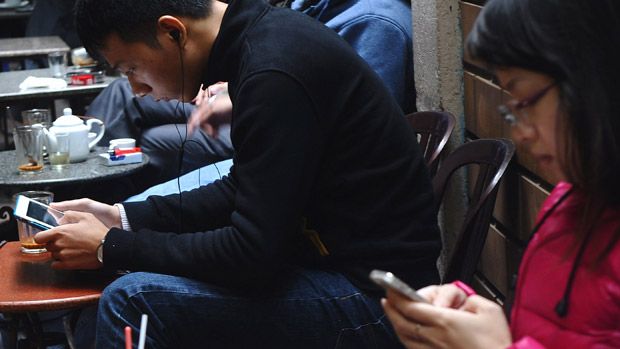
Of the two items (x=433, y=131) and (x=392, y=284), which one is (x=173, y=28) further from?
(x=392, y=284)

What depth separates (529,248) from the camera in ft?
5.46

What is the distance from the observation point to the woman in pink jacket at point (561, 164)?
135 cm

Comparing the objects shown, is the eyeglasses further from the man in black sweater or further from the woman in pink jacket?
the man in black sweater

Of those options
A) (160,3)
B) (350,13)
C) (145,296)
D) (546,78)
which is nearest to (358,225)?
(145,296)

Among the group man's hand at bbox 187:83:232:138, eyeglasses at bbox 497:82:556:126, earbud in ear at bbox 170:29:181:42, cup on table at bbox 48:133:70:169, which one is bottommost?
cup on table at bbox 48:133:70:169

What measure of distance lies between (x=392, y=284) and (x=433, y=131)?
1.65 m

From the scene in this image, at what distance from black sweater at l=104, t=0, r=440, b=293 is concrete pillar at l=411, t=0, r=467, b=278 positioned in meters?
0.89

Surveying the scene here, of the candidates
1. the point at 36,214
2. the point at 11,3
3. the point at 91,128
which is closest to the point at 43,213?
the point at 36,214

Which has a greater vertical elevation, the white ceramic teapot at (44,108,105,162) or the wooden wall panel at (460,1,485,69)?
the wooden wall panel at (460,1,485,69)

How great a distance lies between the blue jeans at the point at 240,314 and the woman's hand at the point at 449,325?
0.65 meters

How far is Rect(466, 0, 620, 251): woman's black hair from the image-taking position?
4.42 feet

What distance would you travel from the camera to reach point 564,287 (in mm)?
1513

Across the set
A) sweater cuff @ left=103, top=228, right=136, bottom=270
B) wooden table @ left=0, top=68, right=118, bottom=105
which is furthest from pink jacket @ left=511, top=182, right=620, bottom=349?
wooden table @ left=0, top=68, right=118, bottom=105

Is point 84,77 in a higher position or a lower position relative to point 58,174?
lower
